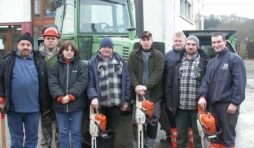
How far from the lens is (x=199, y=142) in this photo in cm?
507

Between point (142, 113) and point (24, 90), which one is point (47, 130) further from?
point (142, 113)

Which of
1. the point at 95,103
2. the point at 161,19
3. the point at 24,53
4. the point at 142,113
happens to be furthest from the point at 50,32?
the point at 161,19

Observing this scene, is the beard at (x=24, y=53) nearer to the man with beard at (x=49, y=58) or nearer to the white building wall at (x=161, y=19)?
the man with beard at (x=49, y=58)

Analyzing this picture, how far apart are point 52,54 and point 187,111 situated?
2.16m

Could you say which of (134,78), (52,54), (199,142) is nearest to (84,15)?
(52,54)

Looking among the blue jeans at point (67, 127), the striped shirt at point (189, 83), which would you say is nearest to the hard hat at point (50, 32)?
the blue jeans at point (67, 127)

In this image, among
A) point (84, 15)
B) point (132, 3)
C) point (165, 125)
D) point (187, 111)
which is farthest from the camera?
point (132, 3)

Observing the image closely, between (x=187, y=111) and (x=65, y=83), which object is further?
(x=187, y=111)

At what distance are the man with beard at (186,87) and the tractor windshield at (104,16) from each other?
2.30 m

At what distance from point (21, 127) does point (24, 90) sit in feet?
1.83

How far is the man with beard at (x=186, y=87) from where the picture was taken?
4.87 meters

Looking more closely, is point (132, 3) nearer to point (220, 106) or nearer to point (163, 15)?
point (220, 106)

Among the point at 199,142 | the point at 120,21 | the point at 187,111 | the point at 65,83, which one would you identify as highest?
the point at 120,21

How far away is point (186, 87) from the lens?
488cm
